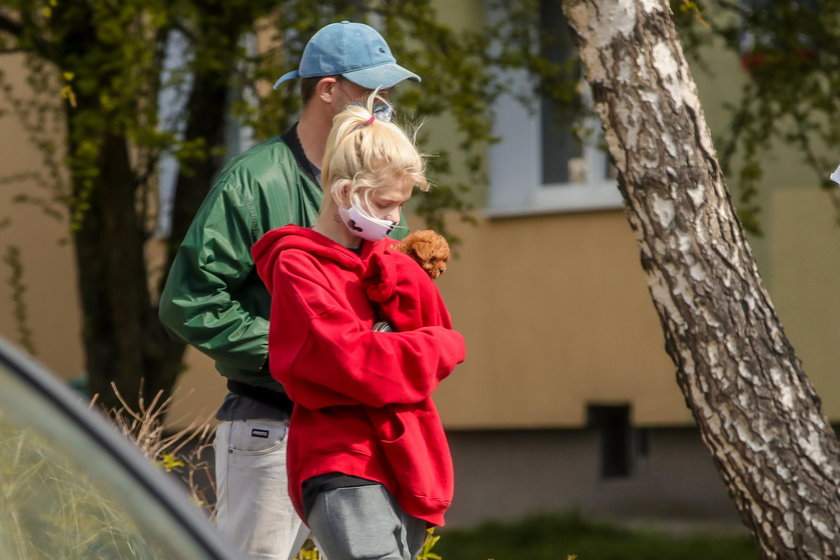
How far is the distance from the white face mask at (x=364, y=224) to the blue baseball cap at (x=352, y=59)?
545mm

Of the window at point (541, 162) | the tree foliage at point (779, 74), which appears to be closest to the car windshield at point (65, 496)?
the tree foliage at point (779, 74)

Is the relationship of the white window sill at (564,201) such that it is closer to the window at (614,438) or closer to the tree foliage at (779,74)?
the tree foliage at (779,74)

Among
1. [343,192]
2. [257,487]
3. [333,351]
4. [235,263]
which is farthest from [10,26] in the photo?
[333,351]

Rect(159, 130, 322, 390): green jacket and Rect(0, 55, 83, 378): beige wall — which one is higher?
Rect(0, 55, 83, 378): beige wall

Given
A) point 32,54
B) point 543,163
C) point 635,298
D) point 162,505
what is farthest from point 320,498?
point 543,163

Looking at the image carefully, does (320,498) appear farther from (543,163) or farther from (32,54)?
(543,163)

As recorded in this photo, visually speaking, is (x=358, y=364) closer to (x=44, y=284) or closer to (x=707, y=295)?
(x=707, y=295)

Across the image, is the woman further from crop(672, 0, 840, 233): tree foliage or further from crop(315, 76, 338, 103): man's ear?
crop(672, 0, 840, 233): tree foliage

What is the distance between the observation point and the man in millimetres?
3180

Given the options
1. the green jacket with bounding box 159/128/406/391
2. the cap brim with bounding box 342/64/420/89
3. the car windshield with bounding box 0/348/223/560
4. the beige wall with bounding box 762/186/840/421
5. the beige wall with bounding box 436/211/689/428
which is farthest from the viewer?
the beige wall with bounding box 436/211/689/428

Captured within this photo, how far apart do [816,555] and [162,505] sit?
272 cm

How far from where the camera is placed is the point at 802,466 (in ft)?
12.7

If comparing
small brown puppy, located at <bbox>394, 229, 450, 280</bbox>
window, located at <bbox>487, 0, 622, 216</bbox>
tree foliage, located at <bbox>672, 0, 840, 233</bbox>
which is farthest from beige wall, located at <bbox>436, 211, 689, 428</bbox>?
small brown puppy, located at <bbox>394, 229, 450, 280</bbox>

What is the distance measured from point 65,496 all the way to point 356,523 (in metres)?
1.08
